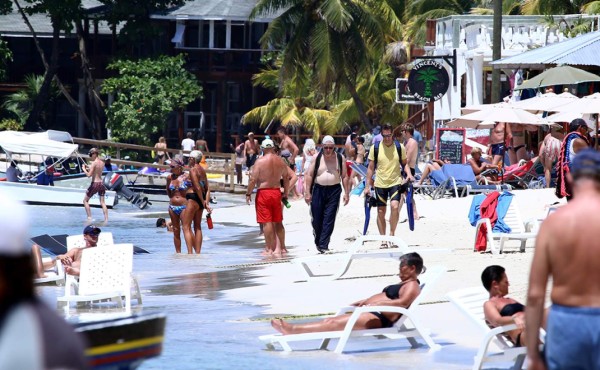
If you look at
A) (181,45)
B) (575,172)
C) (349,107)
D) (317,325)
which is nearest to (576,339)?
(575,172)

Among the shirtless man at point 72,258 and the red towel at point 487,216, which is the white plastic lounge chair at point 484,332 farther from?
the red towel at point 487,216

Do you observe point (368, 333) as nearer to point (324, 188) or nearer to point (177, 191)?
point (324, 188)

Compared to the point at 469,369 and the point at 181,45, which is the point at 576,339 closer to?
the point at 469,369

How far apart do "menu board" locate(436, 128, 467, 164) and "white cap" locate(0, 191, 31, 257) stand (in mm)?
23929

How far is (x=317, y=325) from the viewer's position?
8.90m

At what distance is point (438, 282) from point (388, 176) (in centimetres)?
314

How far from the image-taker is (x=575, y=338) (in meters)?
4.66

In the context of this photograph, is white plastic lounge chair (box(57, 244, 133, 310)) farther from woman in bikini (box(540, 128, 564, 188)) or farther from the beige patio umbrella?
woman in bikini (box(540, 128, 564, 188))

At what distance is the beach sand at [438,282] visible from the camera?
30.2 ft

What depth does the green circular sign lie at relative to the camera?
92.6ft

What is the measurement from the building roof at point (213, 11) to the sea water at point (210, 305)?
76.2ft

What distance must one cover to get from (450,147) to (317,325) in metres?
18.0

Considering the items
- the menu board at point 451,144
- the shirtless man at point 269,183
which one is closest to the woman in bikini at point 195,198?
the shirtless man at point 269,183

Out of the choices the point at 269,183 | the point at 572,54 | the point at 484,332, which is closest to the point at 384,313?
the point at 484,332
